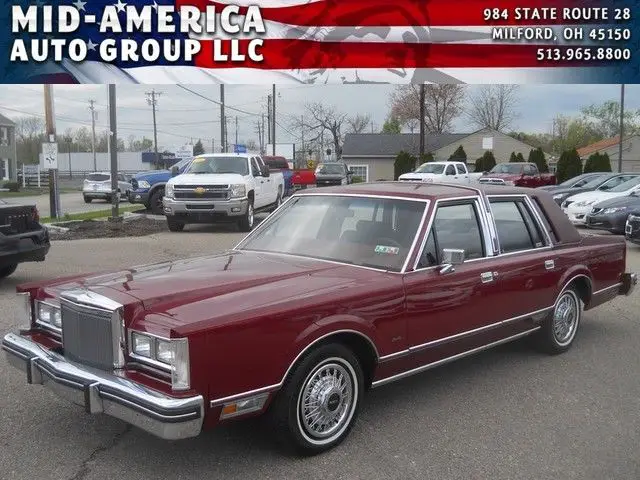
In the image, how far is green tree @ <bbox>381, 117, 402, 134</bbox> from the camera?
84919 mm

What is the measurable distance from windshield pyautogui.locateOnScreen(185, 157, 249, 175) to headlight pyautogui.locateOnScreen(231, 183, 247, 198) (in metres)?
0.76

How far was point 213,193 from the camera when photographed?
15.6 metres

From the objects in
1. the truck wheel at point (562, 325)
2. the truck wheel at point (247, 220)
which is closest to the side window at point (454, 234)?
the truck wheel at point (562, 325)

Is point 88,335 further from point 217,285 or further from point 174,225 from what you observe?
point 174,225

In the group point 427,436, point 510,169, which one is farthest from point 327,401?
point 510,169

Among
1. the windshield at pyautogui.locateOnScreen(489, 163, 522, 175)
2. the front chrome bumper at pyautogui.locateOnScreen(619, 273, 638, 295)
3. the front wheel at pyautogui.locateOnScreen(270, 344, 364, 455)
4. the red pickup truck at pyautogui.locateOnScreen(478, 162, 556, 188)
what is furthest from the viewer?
the windshield at pyautogui.locateOnScreen(489, 163, 522, 175)

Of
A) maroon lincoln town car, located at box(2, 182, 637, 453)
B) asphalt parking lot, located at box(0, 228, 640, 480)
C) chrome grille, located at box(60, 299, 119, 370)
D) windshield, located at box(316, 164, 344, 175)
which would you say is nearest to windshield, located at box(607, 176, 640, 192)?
maroon lincoln town car, located at box(2, 182, 637, 453)

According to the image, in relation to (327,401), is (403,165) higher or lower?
higher

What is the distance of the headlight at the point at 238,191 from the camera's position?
614 inches

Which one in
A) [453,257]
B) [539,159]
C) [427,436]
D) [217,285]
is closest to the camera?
[217,285]

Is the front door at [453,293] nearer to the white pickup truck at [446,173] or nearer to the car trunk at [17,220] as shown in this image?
the car trunk at [17,220]

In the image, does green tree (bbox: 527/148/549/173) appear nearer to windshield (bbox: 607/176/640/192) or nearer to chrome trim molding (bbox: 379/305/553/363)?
windshield (bbox: 607/176/640/192)

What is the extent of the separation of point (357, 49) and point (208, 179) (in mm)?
4653

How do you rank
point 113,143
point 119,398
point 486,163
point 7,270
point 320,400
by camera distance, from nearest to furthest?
point 119,398
point 320,400
point 7,270
point 113,143
point 486,163
